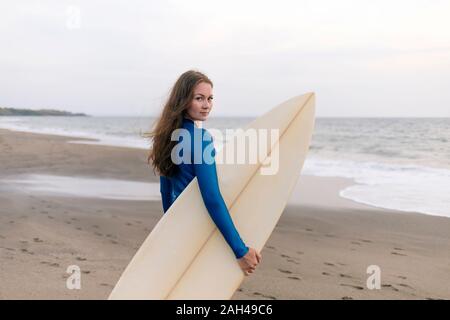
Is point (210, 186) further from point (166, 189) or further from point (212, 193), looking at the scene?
point (166, 189)

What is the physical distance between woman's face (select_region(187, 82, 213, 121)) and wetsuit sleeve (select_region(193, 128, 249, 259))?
14 cm

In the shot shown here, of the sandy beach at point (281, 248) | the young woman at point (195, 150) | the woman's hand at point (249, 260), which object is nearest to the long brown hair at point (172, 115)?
the young woman at point (195, 150)

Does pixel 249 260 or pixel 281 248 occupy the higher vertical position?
pixel 249 260

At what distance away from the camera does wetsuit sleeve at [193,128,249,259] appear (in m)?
2.01

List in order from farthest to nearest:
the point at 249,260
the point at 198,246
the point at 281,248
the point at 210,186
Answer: the point at 281,248 → the point at 198,246 → the point at 249,260 → the point at 210,186

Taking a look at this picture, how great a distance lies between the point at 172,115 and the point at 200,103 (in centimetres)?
14

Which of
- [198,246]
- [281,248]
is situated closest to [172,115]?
[198,246]

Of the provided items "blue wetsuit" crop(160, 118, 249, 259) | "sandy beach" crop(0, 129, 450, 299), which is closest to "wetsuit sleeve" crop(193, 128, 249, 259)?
"blue wetsuit" crop(160, 118, 249, 259)

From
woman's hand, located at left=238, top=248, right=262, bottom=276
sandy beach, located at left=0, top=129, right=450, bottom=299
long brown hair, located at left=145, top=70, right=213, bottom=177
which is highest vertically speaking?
long brown hair, located at left=145, top=70, right=213, bottom=177

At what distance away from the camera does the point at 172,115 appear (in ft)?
7.12

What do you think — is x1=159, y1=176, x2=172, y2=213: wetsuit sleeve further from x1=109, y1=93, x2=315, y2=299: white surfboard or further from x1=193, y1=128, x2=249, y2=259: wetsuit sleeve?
x1=193, y1=128, x2=249, y2=259: wetsuit sleeve

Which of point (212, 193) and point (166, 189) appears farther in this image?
point (166, 189)

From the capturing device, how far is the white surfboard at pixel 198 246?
2297mm
